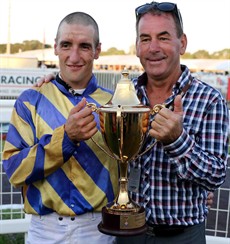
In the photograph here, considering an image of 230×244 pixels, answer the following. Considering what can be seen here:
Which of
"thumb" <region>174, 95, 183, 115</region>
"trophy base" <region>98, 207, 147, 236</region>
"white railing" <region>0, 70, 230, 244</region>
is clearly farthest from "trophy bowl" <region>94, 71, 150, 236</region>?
"white railing" <region>0, 70, 230, 244</region>

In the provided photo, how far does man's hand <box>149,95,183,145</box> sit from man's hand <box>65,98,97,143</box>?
25 centimetres

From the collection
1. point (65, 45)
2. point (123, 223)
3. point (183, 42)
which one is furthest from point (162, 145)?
point (65, 45)

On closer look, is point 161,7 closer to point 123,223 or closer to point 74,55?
point 74,55

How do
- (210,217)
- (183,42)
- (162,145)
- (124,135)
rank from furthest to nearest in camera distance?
(210,217), (183,42), (162,145), (124,135)

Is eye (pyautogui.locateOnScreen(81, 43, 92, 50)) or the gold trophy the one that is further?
eye (pyautogui.locateOnScreen(81, 43, 92, 50))

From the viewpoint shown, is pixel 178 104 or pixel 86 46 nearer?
pixel 178 104

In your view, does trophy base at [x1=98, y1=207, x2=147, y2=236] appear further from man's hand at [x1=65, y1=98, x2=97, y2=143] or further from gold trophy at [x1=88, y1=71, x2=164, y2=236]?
man's hand at [x1=65, y1=98, x2=97, y2=143]

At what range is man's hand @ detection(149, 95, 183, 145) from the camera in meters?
1.57

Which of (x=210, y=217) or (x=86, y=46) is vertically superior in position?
(x=86, y=46)

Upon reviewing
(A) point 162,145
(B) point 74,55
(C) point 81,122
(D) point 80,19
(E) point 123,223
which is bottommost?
(E) point 123,223

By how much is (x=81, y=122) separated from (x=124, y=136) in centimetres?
18

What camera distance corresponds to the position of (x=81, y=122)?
164cm

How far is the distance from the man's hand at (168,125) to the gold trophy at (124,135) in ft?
0.25

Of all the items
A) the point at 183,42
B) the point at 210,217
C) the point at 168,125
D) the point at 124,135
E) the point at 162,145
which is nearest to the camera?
the point at 168,125
